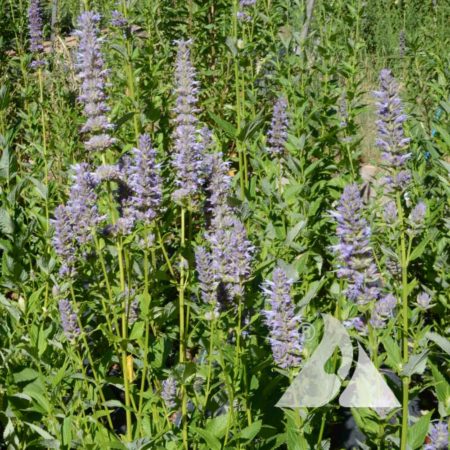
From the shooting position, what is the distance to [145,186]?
2.22 meters

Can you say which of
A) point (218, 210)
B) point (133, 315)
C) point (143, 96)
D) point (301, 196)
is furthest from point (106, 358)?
point (143, 96)

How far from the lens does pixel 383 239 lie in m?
3.15

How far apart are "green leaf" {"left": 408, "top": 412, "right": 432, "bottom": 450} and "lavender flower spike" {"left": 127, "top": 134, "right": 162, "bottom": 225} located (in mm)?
1124

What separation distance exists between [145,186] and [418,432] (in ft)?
3.99

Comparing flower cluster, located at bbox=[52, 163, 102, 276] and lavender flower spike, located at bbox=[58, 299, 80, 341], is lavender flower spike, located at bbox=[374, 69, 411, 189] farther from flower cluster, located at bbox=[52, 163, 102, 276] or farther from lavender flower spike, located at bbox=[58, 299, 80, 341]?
lavender flower spike, located at bbox=[58, 299, 80, 341]

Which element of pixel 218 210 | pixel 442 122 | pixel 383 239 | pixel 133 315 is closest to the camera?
pixel 218 210

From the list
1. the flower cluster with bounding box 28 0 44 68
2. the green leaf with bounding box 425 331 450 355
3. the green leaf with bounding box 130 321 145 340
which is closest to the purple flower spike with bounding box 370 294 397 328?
the green leaf with bounding box 425 331 450 355

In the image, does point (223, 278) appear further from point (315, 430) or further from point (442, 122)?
point (442, 122)

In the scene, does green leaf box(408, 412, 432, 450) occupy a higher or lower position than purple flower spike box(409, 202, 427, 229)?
lower

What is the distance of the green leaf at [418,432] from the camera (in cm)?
210

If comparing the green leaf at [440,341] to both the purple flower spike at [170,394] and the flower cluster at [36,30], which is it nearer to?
the purple flower spike at [170,394]

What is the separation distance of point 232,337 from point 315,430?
51 centimetres

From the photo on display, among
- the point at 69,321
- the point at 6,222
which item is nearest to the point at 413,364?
the point at 69,321

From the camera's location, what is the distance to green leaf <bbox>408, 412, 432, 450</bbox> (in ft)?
6.90
